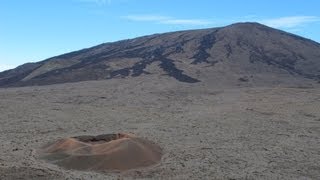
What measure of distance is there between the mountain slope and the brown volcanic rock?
31.7 metres

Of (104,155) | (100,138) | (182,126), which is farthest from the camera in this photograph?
(182,126)

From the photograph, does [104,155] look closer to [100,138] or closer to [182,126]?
[100,138]

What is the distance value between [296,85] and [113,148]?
34892 mm

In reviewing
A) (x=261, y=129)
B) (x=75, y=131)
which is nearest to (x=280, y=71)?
(x=261, y=129)

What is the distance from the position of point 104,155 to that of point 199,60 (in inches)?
1827

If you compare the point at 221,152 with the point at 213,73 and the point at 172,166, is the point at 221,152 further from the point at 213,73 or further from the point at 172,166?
the point at 213,73

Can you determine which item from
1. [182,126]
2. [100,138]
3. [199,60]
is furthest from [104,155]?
[199,60]

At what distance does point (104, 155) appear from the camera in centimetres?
1691

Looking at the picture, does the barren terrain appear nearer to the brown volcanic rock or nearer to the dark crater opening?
the brown volcanic rock

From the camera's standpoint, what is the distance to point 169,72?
2149 inches

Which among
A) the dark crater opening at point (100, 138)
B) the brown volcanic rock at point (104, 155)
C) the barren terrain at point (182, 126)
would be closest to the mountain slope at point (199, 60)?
the barren terrain at point (182, 126)

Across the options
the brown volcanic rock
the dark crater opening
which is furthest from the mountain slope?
the brown volcanic rock

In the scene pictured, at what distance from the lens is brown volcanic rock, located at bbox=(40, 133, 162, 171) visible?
1648 cm

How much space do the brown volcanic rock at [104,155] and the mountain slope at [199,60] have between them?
31.7 m
